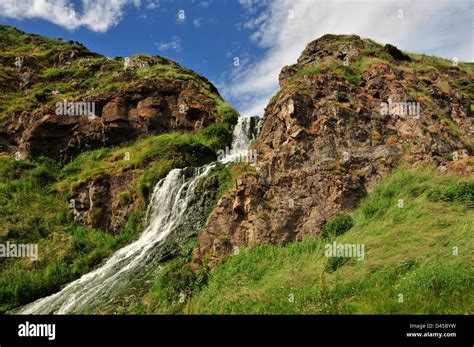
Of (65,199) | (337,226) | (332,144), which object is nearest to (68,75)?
(65,199)

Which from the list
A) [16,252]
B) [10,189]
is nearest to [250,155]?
[16,252]

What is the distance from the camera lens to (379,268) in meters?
12.5

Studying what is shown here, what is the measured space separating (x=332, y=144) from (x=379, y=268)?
814 cm

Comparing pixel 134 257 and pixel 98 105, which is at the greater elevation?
pixel 98 105

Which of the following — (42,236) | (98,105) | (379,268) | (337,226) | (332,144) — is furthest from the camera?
(98,105)

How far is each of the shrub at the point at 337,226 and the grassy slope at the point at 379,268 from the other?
291 mm

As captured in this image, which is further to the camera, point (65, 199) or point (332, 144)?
point (65, 199)

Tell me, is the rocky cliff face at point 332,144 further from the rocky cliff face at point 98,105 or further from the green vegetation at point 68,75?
the green vegetation at point 68,75

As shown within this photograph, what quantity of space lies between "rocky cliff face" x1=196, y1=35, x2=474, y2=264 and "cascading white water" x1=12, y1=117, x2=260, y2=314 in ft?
11.4

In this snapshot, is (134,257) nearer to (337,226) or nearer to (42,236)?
(42,236)

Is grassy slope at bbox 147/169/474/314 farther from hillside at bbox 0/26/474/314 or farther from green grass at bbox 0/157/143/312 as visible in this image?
green grass at bbox 0/157/143/312

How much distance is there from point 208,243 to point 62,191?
50.0 feet

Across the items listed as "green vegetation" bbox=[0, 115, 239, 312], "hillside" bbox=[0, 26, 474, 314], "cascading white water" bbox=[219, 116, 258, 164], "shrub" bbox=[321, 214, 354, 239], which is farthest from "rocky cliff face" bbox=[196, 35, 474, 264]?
"cascading white water" bbox=[219, 116, 258, 164]
